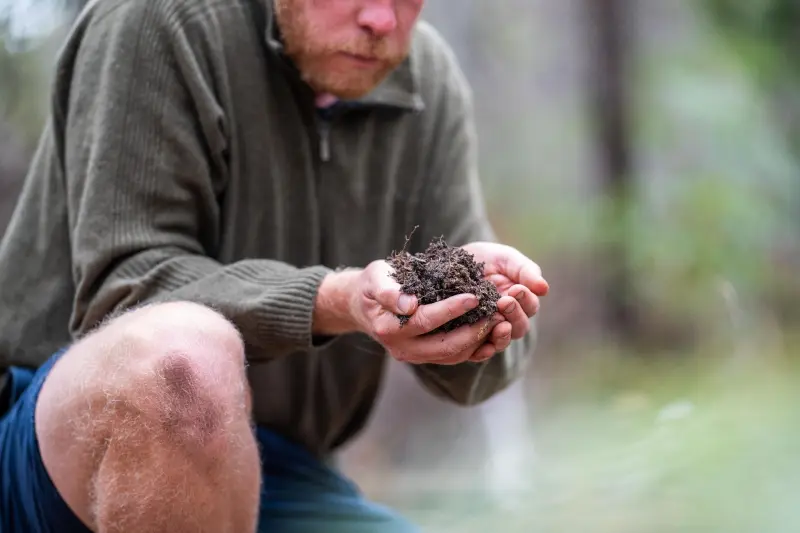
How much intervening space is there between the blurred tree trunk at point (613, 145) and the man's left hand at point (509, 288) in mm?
2303

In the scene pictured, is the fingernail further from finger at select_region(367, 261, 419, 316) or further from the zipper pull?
the zipper pull

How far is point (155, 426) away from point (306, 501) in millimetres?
585

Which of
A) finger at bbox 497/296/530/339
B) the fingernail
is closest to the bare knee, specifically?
the fingernail

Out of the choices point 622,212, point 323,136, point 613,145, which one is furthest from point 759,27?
point 323,136

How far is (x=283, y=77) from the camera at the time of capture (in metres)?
1.41

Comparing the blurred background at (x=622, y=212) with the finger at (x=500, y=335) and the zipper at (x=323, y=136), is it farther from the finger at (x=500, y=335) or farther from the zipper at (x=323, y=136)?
the finger at (x=500, y=335)

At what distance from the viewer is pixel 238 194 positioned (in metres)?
1.39

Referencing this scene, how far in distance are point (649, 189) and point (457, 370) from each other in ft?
7.15

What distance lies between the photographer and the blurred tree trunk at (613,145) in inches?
131

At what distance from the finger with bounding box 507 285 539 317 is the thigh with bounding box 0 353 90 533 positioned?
0.62 metres

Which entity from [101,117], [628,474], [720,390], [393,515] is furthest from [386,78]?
[720,390]

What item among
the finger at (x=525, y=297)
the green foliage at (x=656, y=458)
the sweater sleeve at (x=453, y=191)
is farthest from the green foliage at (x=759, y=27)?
the finger at (x=525, y=297)

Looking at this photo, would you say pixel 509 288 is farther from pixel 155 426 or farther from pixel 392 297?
pixel 155 426

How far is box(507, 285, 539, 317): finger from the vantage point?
3.34 feet
